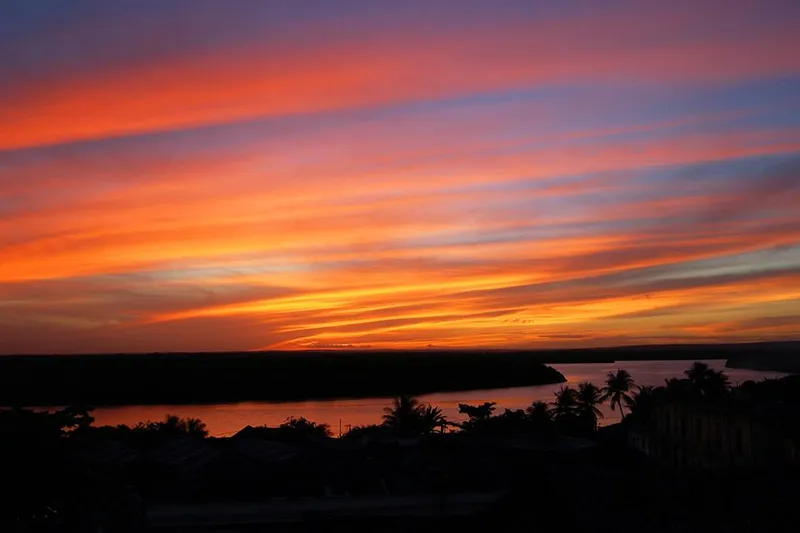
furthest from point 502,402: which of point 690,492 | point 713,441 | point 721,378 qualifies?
point 690,492

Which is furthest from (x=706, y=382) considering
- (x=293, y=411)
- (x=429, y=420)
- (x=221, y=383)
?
(x=221, y=383)

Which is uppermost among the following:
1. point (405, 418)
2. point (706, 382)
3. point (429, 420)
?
point (706, 382)

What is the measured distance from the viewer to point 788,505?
48.2 ft

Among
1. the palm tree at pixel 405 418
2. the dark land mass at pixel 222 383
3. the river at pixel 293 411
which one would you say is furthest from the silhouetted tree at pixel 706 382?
the dark land mass at pixel 222 383

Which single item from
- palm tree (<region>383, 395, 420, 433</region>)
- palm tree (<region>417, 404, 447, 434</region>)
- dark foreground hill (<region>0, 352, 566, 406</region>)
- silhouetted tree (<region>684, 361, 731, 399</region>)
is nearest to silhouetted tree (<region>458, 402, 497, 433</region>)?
palm tree (<region>417, 404, 447, 434</region>)

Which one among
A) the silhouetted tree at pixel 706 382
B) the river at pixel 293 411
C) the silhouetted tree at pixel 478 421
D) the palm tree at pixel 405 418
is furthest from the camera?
the river at pixel 293 411

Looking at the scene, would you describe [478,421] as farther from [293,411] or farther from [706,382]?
[293,411]

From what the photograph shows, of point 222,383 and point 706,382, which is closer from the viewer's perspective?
point 706,382

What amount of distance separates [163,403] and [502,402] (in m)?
60.5

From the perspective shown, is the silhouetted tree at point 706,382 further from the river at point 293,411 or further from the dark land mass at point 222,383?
the dark land mass at point 222,383

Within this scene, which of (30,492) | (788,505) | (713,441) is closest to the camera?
(30,492)

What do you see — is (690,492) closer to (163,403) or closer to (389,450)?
(389,450)

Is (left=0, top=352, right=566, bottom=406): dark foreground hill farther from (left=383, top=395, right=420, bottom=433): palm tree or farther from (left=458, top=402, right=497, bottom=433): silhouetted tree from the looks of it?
(left=458, top=402, right=497, bottom=433): silhouetted tree

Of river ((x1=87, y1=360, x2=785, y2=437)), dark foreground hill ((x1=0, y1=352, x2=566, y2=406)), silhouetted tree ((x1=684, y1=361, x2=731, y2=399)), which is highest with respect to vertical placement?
silhouetted tree ((x1=684, y1=361, x2=731, y2=399))
